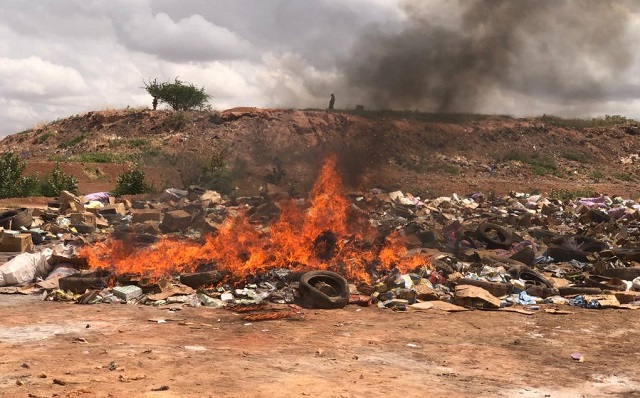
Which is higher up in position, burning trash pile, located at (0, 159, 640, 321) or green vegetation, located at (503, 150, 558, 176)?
green vegetation, located at (503, 150, 558, 176)

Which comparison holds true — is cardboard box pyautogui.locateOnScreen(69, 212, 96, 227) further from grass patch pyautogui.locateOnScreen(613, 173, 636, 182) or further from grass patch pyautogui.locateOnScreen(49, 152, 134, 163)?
grass patch pyautogui.locateOnScreen(613, 173, 636, 182)

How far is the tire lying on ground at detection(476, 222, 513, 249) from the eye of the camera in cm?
1284

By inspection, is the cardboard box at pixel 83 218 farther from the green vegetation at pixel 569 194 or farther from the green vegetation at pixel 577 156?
the green vegetation at pixel 577 156

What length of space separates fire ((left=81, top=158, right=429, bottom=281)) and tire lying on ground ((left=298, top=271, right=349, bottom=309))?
2.72 feet

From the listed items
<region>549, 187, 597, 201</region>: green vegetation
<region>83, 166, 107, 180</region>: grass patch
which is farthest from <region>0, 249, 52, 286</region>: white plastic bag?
<region>549, 187, 597, 201</region>: green vegetation

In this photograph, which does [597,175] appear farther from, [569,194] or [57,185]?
[57,185]

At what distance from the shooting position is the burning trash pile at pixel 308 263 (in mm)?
8430

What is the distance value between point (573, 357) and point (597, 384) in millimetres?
854

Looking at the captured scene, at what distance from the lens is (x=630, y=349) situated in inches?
259

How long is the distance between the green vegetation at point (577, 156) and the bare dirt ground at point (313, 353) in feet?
96.1

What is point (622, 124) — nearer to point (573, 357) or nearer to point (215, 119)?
point (215, 119)

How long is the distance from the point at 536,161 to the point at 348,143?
14910 millimetres

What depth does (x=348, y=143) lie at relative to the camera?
931 inches

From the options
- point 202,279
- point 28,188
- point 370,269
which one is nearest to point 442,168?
point 28,188
